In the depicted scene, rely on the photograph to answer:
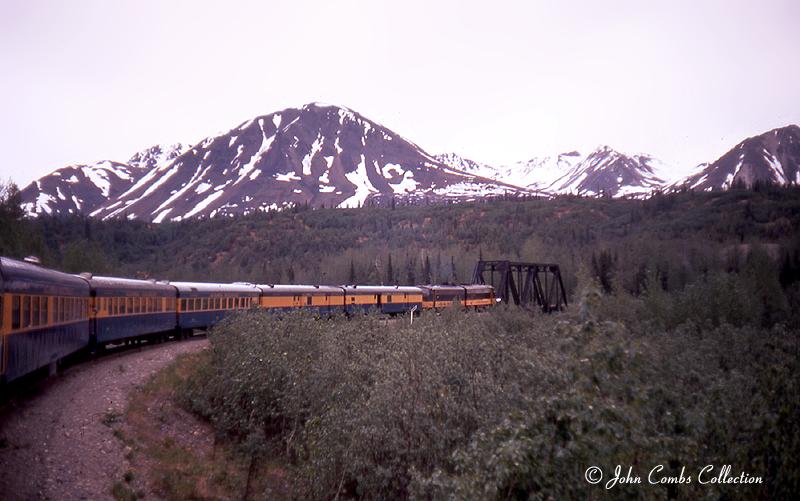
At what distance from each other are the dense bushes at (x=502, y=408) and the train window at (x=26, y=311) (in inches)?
276

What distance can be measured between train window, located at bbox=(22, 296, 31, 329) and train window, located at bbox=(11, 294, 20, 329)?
1.42 feet

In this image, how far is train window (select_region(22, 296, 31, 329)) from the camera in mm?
15062

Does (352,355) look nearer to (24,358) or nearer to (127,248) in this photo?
(24,358)

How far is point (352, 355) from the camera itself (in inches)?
818

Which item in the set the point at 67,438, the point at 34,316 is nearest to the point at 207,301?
the point at 34,316

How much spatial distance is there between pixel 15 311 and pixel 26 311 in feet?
2.96

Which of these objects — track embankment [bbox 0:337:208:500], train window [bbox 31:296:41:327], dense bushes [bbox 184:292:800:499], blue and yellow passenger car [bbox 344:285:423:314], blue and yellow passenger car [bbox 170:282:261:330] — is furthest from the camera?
blue and yellow passenger car [bbox 344:285:423:314]

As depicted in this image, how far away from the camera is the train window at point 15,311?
1424cm

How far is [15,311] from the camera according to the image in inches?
569

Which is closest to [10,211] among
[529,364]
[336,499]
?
[336,499]

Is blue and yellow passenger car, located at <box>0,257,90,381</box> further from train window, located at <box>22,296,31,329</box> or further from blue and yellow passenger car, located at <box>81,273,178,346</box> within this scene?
blue and yellow passenger car, located at <box>81,273,178,346</box>

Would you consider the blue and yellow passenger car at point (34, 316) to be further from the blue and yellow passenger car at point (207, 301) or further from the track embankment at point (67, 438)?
the blue and yellow passenger car at point (207, 301)

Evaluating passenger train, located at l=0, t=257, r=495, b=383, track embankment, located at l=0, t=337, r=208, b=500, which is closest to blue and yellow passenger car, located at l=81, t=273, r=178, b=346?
passenger train, located at l=0, t=257, r=495, b=383

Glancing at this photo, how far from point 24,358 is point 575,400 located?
13376mm
